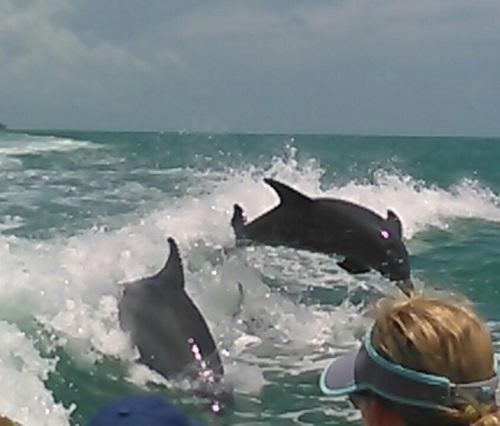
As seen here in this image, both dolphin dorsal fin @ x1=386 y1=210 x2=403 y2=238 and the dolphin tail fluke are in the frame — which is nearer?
dolphin dorsal fin @ x1=386 y1=210 x2=403 y2=238

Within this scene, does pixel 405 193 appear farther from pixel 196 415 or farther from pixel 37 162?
pixel 196 415

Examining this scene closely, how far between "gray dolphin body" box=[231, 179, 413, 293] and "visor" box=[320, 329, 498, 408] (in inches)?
231

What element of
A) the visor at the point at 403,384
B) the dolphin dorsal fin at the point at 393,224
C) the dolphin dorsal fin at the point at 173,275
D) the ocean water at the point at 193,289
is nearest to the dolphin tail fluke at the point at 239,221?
the ocean water at the point at 193,289

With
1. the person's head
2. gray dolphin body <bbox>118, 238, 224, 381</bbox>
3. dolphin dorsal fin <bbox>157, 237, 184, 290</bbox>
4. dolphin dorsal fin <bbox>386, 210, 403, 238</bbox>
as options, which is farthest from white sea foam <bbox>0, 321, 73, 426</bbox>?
the person's head

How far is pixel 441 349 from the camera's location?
1.92 metres

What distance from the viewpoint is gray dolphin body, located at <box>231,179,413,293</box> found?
26.3ft

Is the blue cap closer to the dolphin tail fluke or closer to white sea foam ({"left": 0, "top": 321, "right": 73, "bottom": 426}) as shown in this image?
white sea foam ({"left": 0, "top": 321, "right": 73, "bottom": 426})

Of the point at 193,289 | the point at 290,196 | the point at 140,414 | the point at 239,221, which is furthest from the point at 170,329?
the point at 140,414

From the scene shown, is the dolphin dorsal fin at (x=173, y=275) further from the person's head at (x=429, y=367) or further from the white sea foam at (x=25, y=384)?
the person's head at (x=429, y=367)

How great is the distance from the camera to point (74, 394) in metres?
6.95

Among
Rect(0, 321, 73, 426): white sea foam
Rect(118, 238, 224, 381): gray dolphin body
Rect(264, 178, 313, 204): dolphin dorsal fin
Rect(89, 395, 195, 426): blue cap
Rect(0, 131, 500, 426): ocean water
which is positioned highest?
Rect(89, 395, 195, 426): blue cap

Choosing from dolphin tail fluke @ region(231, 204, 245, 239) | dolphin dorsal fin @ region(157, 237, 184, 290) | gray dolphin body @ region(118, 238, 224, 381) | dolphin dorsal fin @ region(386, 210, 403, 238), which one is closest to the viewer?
gray dolphin body @ region(118, 238, 224, 381)

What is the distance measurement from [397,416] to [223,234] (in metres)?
13.1

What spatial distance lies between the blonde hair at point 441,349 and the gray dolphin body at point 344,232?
19.5 ft
